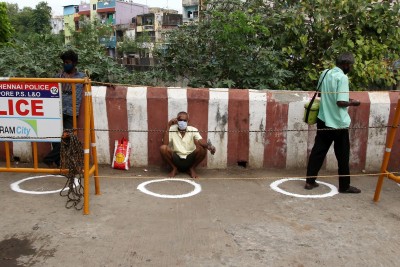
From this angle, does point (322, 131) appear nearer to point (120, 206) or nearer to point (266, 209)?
point (266, 209)

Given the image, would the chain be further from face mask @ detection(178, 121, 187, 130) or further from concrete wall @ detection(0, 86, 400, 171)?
face mask @ detection(178, 121, 187, 130)

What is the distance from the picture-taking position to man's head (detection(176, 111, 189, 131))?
5152 millimetres

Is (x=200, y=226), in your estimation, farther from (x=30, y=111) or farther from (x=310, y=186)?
(x=30, y=111)

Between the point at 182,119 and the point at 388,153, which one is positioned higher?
the point at 182,119

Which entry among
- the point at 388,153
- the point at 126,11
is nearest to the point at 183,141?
the point at 388,153

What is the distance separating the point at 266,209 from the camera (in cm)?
424

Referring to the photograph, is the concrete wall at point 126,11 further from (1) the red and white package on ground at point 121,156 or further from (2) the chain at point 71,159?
(2) the chain at point 71,159

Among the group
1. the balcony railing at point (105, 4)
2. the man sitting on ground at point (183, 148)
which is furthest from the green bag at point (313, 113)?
the balcony railing at point (105, 4)

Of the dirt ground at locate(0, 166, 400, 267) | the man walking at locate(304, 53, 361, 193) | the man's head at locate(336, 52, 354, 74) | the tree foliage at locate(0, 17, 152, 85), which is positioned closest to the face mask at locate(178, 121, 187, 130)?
the dirt ground at locate(0, 166, 400, 267)

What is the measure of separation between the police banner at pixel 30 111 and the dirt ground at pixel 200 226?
72 cm

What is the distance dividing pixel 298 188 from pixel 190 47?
10.6 ft

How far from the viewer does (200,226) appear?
3.77 m

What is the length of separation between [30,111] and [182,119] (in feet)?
5.92

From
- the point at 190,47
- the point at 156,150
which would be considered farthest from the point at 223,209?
the point at 190,47
